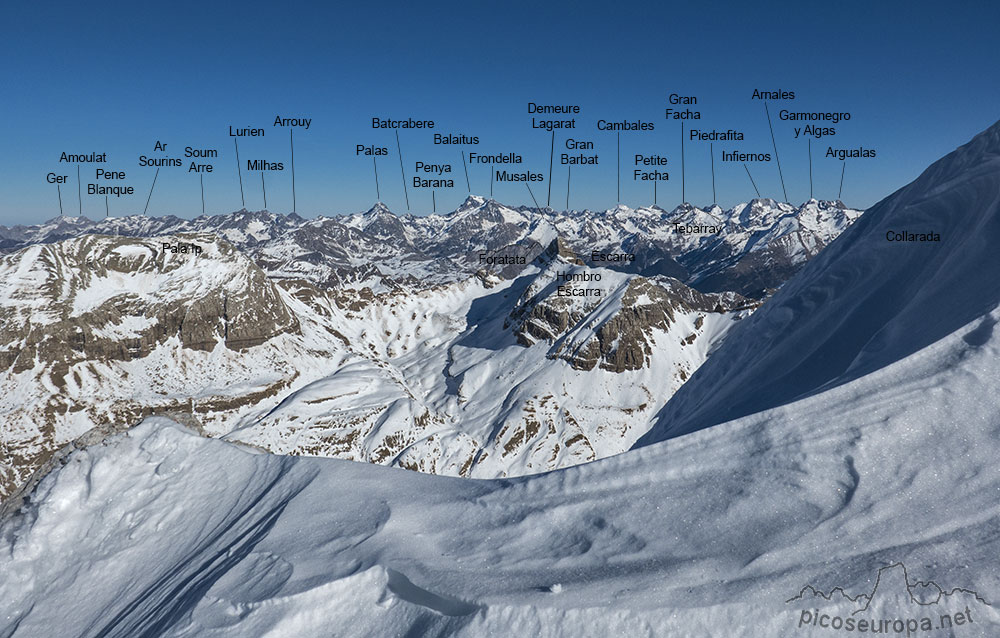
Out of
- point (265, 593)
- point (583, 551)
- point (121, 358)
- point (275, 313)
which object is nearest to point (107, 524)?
point (265, 593)

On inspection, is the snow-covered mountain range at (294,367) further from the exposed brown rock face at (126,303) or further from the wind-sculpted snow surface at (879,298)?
the wind-sculpted snow surface at (879,298)

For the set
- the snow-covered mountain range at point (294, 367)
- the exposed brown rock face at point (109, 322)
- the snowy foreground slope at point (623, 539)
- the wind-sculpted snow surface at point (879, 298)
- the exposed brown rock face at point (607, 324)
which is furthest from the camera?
the exposed brown rock face at point (607, 324)

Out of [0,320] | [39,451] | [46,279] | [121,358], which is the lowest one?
→ [39,451]

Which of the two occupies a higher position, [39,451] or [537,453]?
[39,451]

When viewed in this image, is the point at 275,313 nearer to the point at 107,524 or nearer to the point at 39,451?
the point at 39,451

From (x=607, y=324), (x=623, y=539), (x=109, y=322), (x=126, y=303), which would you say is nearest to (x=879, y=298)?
(x=623, y=539)

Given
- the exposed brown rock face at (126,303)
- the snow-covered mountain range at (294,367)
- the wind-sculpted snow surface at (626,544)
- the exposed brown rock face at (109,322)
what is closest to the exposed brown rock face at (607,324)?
the snow-covered mountain range at (294,367)

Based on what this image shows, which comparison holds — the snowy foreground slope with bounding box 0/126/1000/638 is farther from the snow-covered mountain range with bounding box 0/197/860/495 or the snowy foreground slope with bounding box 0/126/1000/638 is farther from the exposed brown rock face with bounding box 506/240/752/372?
the exposed brown rock face with bounding box 506/240/752/372
